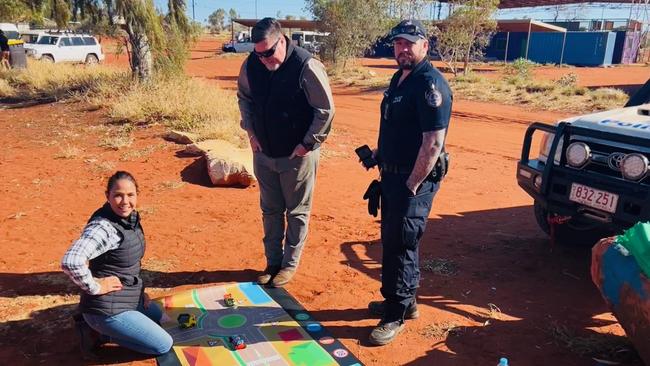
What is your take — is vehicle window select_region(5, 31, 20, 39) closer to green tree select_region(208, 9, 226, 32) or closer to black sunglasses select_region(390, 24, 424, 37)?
black sunglasses select_region(390, 24, 424, 37)

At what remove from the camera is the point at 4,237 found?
5.00 metres

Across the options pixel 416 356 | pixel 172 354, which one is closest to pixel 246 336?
pixel 172 354

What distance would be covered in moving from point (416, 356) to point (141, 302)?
67.8 inches

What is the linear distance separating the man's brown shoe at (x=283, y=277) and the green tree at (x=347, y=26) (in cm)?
2147

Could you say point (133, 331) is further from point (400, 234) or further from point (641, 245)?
point (641, 245)

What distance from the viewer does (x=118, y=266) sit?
3.04 meters

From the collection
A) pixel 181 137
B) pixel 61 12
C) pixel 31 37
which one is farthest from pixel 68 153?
pixel 31 37

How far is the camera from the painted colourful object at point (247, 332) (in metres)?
3.16

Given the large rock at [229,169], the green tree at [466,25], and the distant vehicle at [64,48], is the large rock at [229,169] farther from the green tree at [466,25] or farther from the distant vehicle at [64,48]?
the distant vehicle at [64,48]

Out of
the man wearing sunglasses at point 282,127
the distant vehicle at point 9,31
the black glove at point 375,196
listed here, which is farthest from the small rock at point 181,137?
the distant vehicle at point 9,31

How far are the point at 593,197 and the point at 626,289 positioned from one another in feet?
3.04

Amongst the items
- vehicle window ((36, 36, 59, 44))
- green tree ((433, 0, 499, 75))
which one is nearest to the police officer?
green tree ((433, 0, 499, 75))

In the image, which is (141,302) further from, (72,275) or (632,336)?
(632,336)

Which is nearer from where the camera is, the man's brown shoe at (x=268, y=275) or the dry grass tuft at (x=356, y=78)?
the man's brown shoe at (x=268, y=275)
